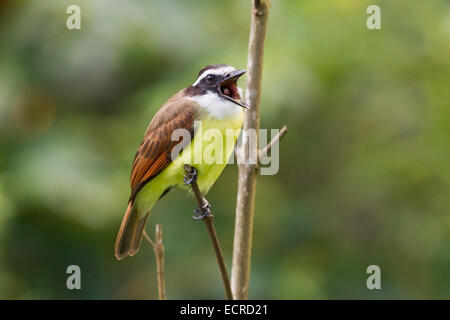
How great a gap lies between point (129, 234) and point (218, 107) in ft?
2.49

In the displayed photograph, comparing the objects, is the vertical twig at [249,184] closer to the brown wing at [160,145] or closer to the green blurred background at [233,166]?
the brown wing at [160,145]

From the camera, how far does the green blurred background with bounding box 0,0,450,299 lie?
4023mm

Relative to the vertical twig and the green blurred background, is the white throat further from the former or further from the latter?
the green blurred background

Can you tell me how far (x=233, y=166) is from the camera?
14.5ft

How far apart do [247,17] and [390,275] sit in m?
1.88

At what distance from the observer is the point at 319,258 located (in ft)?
14.1

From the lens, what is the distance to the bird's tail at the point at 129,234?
10.4 ft

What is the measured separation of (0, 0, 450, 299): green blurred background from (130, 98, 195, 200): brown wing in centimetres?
67

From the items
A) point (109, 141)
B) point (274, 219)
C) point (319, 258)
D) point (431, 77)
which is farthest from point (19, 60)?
point (431, 77)

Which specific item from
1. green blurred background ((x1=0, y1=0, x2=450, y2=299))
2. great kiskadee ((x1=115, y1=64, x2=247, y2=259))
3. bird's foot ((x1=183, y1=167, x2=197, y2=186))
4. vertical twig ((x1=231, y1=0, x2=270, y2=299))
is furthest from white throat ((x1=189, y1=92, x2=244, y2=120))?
green blurred background ((x1=0, y1=0, x2=450, y2=299))

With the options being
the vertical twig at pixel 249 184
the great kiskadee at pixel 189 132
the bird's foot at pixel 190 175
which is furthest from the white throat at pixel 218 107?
the vertical twig at pixel 249 184

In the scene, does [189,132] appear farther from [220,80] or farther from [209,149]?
[220,80]

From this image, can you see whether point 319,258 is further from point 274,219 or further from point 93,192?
point 93,192

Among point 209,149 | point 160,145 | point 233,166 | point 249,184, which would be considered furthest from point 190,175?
point 233,166
